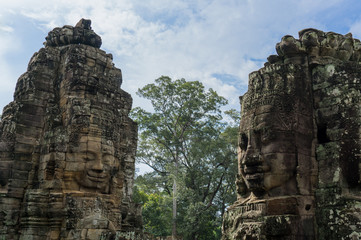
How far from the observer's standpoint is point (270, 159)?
6602mm

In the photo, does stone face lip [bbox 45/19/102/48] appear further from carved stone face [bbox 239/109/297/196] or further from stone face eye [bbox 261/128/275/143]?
stone face eye [bbox 261/128/275/143]

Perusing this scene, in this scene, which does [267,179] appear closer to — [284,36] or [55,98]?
[284,36]

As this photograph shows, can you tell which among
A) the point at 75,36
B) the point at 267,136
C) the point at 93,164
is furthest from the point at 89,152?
the point at 267,136

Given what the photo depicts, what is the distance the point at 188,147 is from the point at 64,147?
56.4 feet

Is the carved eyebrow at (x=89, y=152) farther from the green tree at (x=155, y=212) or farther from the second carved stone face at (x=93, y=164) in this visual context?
the green tree at (x=155, y=212)

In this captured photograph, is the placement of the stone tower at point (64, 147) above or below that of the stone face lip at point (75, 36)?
Answer: below

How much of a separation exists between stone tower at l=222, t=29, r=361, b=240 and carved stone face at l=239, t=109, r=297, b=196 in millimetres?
16

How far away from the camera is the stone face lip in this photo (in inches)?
420

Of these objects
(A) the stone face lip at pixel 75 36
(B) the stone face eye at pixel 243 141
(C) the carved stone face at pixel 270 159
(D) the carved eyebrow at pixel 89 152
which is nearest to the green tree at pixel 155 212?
(A) the stone face lip at pixel 75 36

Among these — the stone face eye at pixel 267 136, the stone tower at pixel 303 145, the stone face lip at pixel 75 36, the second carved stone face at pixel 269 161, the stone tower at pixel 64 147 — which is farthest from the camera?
the stone face lip at pixel 75 36

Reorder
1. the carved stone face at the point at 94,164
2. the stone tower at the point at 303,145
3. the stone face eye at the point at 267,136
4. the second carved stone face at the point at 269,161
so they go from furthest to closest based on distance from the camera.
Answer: the carved stone face at the point at 94,164
the stone face eye at the point at 267,136
the second carved stone face at the point at 269,161
the stone tower at the point at 303,145

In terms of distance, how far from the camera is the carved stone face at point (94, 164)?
8547 millimetres

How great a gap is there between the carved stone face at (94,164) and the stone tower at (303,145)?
299 cm

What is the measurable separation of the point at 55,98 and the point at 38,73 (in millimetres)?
800
